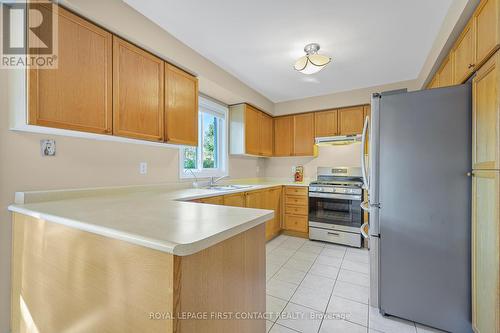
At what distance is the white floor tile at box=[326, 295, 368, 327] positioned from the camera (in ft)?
5.32

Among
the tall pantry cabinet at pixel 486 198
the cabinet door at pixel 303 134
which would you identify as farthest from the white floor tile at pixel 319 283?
the cabinet door at pixel 303 134

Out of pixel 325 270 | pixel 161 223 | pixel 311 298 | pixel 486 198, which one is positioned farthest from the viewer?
pixel 325 270

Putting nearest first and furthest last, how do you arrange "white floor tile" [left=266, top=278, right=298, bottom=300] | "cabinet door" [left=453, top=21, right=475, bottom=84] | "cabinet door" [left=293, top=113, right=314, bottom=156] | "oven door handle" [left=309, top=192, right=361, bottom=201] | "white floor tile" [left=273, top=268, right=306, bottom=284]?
1. "cabinet door" [left=453, top=21, right=475, bottom=84]
2. "white floor tile" [left=266, top=278, right=298, bottom=300]
3. "white floor tile" [left=273, top=268, right=306, bottom=284]
4. "oven door handle" [left=309, top=192, right=361, bottom=201]
5. "cabinet door" [left=293, top=113, right=314, bottom=156]

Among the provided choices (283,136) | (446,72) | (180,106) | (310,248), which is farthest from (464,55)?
(283,136)

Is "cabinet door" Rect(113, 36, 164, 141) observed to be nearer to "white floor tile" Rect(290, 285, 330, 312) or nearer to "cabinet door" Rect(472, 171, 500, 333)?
"white floor tile" Rect(290, 285, 330, 312)

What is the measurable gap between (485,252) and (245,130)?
283 centimetres

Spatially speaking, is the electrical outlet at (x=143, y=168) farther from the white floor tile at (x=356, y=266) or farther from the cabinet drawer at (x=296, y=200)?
the white floor tile at (x=356, y=266)

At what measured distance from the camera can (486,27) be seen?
1.24 metres

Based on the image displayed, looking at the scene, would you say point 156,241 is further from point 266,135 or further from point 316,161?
point 316,161

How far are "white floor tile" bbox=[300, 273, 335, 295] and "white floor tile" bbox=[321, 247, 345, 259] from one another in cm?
67

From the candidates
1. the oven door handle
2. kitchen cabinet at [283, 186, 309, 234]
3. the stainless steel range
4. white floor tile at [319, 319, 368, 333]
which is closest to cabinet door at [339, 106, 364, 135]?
the stainless steel range

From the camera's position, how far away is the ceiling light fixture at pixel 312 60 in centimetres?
218

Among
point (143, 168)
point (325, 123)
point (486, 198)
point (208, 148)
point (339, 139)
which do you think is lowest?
point (486, 198)

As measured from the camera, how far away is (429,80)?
8.38ft
